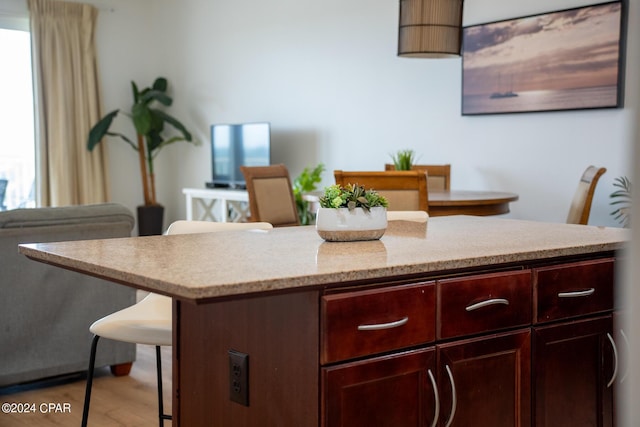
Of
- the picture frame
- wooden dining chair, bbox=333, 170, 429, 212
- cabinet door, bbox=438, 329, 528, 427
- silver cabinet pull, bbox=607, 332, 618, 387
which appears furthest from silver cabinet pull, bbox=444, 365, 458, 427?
the picture frame

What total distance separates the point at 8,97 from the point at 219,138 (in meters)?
2.07

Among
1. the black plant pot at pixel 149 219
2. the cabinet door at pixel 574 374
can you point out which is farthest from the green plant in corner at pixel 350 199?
the black plant pot at pixel 149 219

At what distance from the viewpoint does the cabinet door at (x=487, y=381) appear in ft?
6.10

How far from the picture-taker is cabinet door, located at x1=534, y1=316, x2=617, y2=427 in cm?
208

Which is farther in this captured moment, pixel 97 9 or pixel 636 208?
pixel 97 9

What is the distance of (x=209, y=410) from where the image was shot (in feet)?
6.24

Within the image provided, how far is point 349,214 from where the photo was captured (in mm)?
2082

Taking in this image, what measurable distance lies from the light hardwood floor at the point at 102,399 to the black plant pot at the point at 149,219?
13.7 feet

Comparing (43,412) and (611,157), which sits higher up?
(611,157)

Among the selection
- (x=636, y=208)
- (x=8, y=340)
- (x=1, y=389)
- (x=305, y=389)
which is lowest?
(x=1, y=389)

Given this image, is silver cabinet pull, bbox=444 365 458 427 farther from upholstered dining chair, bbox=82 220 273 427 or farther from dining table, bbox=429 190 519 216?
dining table, bbox=429 190 519 216

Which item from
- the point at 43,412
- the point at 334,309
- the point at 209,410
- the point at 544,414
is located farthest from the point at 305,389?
the point at 43,412

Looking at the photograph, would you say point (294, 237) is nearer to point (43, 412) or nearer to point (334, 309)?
point (334, 309)

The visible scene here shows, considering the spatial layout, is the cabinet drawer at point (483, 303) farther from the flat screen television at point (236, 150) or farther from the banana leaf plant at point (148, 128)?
the banana leaf plant at point (148, 128)
